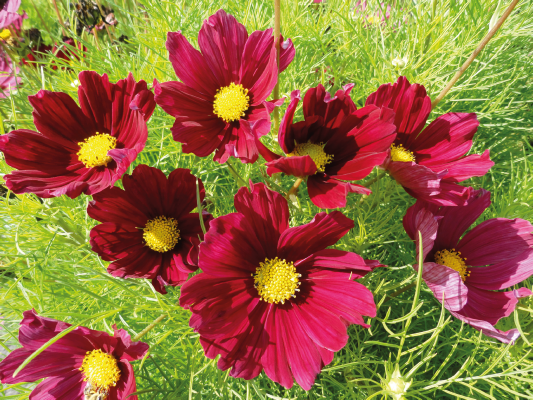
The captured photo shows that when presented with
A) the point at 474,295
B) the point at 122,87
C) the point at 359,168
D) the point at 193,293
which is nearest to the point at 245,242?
the point at 193,293

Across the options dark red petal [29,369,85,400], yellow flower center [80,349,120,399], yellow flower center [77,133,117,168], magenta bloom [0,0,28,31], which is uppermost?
magenta bloom [0,0,28,31]

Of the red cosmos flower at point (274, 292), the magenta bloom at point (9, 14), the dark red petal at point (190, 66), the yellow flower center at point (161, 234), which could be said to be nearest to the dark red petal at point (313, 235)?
the red cosmos flower at point (274, 292)

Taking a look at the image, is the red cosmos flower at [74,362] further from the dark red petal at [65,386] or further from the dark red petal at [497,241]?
the dark red petal at [497,241]

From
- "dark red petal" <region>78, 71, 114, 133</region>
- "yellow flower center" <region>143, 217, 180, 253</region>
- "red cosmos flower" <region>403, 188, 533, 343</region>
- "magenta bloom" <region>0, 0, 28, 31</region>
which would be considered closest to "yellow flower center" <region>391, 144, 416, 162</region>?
"red cosmos flower" <region>403, 188, 533, 343</region>

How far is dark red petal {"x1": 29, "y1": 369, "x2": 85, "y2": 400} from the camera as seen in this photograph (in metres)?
0.55

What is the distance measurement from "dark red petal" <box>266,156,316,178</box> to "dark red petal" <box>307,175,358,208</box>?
0.13 feet

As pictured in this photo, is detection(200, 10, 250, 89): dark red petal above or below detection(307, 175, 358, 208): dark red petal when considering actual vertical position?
above

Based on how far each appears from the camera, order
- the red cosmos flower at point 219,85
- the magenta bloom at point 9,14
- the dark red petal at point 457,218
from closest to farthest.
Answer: the red cosmos flower at point 219,85, the dark red petal at point 457,218, the magenta bloom at point 9,14

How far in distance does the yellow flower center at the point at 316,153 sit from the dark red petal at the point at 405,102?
115 mm

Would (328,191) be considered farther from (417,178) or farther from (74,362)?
(74,362)

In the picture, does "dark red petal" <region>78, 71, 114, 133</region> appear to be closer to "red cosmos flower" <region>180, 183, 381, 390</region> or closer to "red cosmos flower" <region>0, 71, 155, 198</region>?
"red cosmos flower" <region>0, 71, 155, 198</region>

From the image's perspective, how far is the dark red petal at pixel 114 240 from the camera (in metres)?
0.58

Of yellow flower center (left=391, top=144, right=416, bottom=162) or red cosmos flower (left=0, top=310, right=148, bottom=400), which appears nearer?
red cosmos flower (left=0, top=310, right=148, bottom=400)

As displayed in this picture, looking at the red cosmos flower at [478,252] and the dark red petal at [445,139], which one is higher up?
the dark red petal at [445,139]
